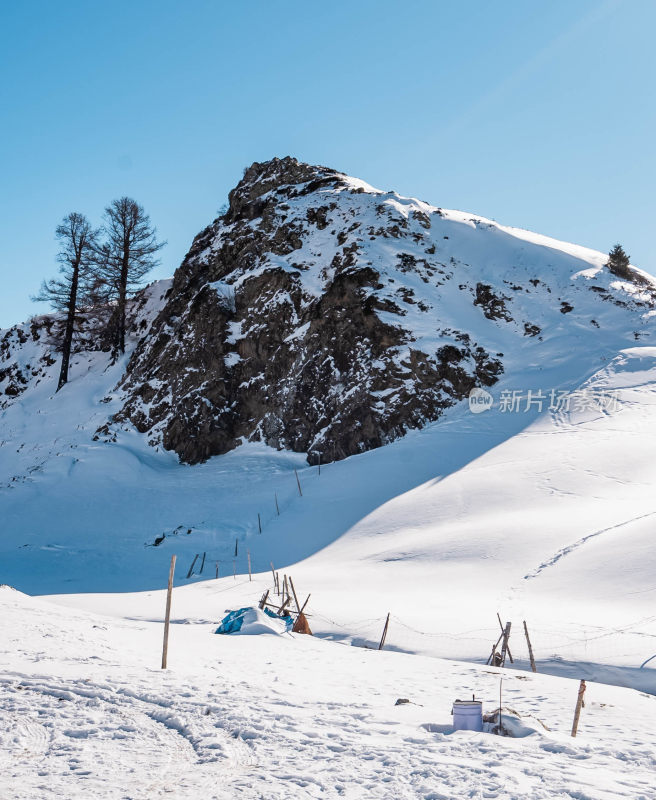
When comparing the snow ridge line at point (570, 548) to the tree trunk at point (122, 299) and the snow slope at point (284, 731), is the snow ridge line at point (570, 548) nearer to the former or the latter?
the snow slope at point (284, 731)

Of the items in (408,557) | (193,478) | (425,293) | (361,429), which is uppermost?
(425,293)

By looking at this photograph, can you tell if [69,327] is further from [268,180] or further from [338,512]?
[338,512]

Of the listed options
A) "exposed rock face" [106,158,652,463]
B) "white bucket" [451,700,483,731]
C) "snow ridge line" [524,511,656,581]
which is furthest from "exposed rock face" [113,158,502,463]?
"white bucket" [451,700,483,731]

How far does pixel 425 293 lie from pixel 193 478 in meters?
15.0

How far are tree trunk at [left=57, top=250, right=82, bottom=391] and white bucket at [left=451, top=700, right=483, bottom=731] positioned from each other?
37.1 meters

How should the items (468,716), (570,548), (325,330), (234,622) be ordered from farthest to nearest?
(325,330)
(570,548)
(234,622)
(468,716)

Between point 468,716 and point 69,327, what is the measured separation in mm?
38766

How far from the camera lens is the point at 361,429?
27.5 metres

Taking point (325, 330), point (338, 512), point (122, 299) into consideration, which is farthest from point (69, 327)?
point (338, 512)

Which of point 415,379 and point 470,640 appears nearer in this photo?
point 470,640

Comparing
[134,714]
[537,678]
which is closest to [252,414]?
[537,678]

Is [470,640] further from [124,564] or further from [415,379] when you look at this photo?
[415,379]

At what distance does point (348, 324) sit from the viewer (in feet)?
102

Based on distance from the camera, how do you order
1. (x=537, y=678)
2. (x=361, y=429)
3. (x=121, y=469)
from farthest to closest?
(x=121, y=469), (x=361, y=429), (x=537, y=678)
